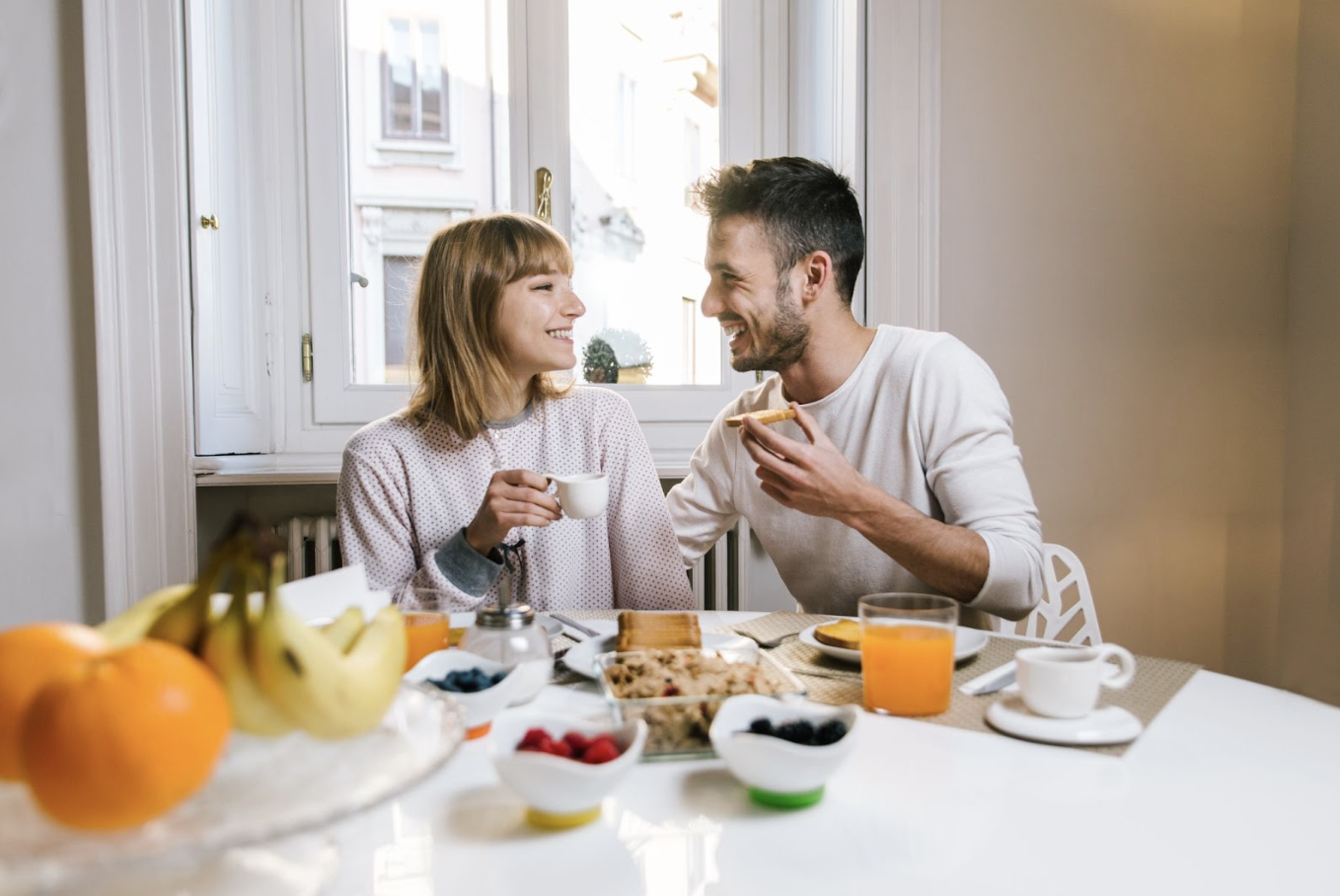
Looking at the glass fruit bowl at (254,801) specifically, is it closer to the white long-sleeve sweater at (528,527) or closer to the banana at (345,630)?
the banana at (345,630)

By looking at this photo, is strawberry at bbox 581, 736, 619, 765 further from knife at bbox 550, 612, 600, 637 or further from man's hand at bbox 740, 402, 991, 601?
man's hand at bbox 740, 402, 991, 601

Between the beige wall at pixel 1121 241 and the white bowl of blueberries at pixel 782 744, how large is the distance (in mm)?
1855

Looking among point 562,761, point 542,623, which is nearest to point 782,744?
point 562,761

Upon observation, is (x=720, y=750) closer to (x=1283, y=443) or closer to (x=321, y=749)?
(x=321, y=749)

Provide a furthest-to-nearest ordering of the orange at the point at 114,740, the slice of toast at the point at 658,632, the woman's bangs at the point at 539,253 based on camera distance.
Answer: the woman's bangs at the point at 539,253 → the slice of toast at the point at 658,632 → the orange at the point at 114,740

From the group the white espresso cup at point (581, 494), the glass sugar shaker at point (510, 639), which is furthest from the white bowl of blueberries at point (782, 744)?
the white espresso cup at point (581, 494)

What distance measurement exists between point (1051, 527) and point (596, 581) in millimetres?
1327

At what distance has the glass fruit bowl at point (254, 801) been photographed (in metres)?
0.42

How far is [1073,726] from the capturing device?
2.90 ft

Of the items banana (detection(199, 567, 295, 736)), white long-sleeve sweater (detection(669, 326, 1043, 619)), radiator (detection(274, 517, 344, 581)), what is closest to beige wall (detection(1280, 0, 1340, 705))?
white long-sleeve sweater (detection(669, 326, 1043, 619))

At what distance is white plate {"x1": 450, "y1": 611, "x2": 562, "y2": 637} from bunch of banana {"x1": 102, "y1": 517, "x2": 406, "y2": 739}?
0.68 m

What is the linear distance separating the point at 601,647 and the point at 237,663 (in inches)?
26.2

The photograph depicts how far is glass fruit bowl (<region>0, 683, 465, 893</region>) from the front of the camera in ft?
1.38

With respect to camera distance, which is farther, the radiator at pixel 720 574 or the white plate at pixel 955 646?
the radiator at pixel 720 574
